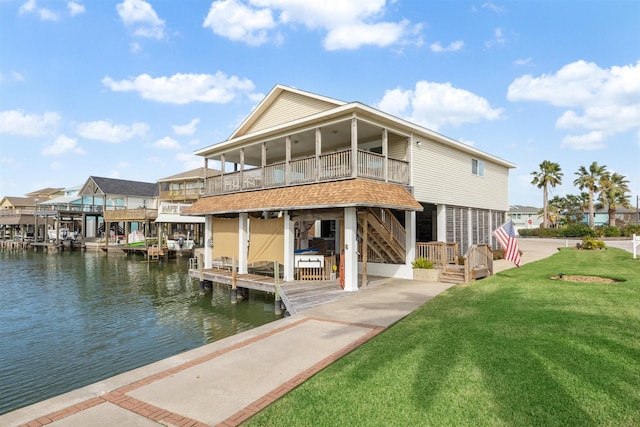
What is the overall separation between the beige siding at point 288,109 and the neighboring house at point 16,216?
201 feet

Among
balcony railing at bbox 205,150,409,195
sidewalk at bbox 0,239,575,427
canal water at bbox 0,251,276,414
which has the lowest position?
canal water at bbox 0,251,276,414

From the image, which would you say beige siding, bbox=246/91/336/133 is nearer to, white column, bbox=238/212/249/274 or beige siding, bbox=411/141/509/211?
beige siding, bbox=411/141/509/211

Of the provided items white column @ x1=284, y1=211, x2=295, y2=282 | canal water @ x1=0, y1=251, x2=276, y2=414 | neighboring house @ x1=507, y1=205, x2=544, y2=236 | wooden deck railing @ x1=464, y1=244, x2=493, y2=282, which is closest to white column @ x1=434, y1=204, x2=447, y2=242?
wooden deck railing @ x1=464, y1=244, x2=493, y2=282

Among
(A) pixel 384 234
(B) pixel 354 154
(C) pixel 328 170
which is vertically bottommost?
(A) pixel 384 234

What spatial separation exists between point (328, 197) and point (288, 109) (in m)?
6.73

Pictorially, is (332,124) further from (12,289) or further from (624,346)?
(12,289)

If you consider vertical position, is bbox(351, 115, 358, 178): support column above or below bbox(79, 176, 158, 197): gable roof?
below

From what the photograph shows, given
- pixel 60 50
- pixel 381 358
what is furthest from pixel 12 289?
pixel 381 358

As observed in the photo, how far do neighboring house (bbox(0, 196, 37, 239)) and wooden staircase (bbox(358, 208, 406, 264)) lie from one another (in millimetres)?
67081

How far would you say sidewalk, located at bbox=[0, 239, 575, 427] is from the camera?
184 inches

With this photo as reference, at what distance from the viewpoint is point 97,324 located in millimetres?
13234

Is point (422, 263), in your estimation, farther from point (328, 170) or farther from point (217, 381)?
point (217, 381)

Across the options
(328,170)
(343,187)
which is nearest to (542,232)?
(328,170)

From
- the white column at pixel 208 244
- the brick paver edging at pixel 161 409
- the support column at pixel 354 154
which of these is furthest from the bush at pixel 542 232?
the brick paver edging at pixel 161 409
